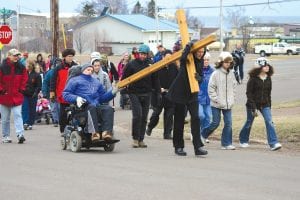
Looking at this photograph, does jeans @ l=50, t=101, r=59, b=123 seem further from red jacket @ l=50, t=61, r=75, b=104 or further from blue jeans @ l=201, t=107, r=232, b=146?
blue jeans @ l=201, t=107, r=232, b=146

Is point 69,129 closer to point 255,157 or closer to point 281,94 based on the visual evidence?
point 255,157

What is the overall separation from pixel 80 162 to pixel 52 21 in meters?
15.7

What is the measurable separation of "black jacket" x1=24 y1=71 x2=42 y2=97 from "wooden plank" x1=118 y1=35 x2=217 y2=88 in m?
6.43

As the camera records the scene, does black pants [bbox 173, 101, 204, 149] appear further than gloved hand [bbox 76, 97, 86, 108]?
No

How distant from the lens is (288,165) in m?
11.3

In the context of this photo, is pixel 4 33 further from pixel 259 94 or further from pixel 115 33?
pixel 115 33

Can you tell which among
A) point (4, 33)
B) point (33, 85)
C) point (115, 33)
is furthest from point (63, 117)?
point (115, 33)

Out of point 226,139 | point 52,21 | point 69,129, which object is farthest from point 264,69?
point 52,21

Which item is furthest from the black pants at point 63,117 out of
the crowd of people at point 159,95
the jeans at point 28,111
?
the jeans at point 28,111

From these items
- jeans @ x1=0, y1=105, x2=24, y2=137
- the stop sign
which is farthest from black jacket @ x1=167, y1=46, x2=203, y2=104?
the stop sign

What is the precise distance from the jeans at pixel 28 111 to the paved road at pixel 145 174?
14.6 ft

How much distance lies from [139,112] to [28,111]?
20.1 ft

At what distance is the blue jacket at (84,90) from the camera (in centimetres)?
1298

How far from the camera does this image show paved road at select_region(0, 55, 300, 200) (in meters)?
8.73
